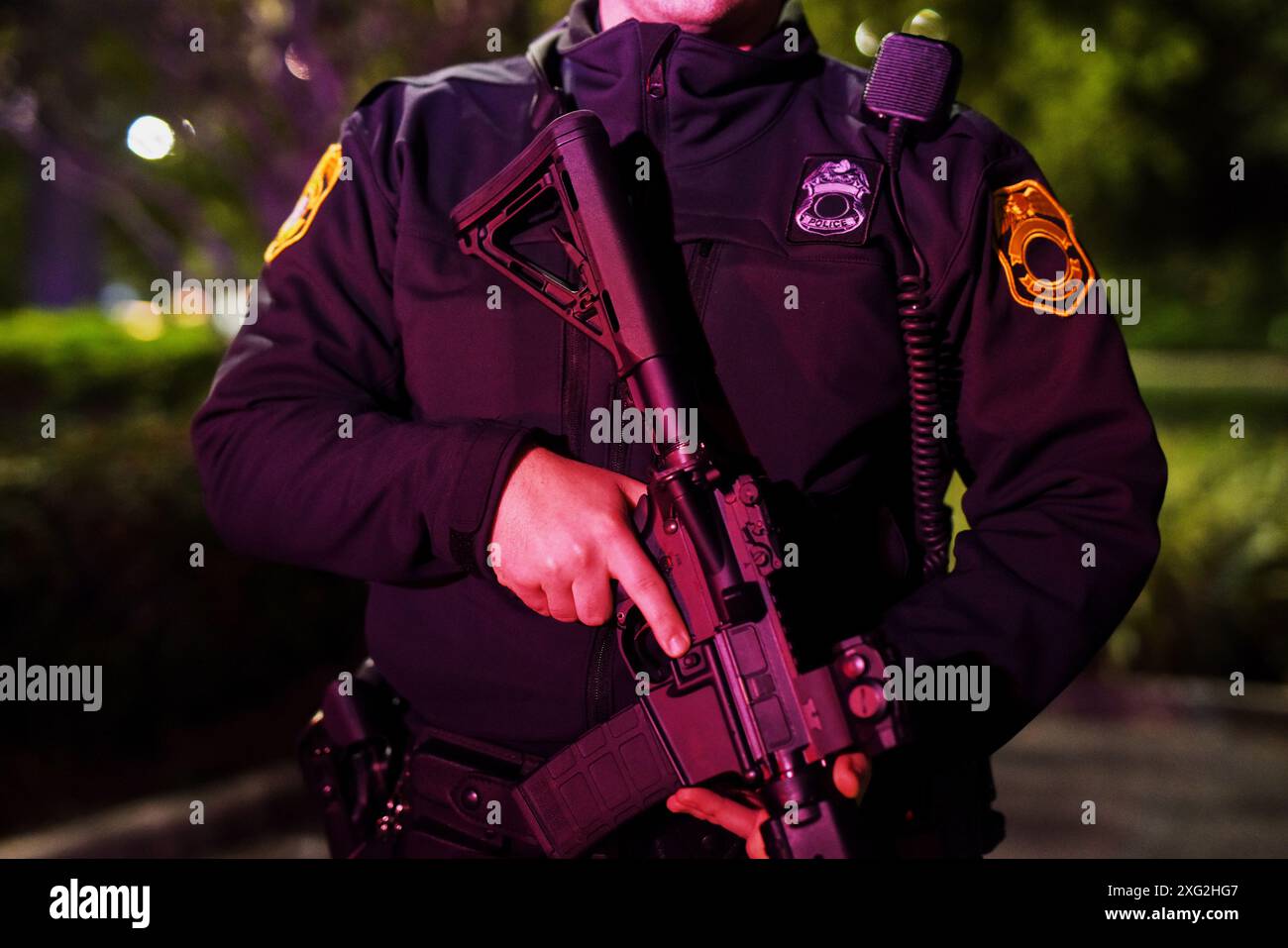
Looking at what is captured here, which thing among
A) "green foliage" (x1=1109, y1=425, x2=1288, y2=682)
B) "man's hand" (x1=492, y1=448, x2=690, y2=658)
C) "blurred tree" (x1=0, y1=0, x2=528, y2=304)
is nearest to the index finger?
"man's hand" (x1=492, y1=448, x2=690, y2=658)

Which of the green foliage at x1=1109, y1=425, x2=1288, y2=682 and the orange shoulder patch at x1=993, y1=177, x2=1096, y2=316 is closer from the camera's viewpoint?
the orange shoulder patch at x1=993, y1=177, x2=1096, y2=316

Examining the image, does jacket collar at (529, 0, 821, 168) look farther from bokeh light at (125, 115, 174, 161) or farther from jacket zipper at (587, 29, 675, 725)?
bokeh light at (125, 115, 174, 161)

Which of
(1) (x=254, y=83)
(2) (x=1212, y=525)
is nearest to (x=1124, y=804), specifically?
(2) (x=1212, y=525)

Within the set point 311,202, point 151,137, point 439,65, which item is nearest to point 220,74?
point 151,137

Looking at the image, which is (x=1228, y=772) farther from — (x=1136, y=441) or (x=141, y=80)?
(x=141, y=80)

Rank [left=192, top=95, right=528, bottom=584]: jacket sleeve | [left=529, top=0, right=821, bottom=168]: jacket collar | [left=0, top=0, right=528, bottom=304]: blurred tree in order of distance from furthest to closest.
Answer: [left=0, top=0, right=528, bottom=304]: blurred tree, [left=529, top=0, right=821, bottom=168]: jacket collar, [left=192, top=95, right=528, bottom=584]: jacket sleeve

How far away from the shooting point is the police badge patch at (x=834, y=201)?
1759 mm

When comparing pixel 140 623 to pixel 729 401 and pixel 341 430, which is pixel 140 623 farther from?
pixel 729 401

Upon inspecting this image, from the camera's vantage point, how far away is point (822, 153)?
1827mm

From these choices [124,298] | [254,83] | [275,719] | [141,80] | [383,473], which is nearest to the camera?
[383,473]

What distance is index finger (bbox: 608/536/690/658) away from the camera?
5.25ft

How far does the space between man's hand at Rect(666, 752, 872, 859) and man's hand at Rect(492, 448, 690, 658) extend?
214 millimetres

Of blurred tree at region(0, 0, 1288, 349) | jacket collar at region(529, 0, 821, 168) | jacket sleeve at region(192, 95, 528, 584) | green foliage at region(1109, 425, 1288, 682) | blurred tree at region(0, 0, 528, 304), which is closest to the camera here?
jacket sleeve at region(192, 95, 528, 584)
